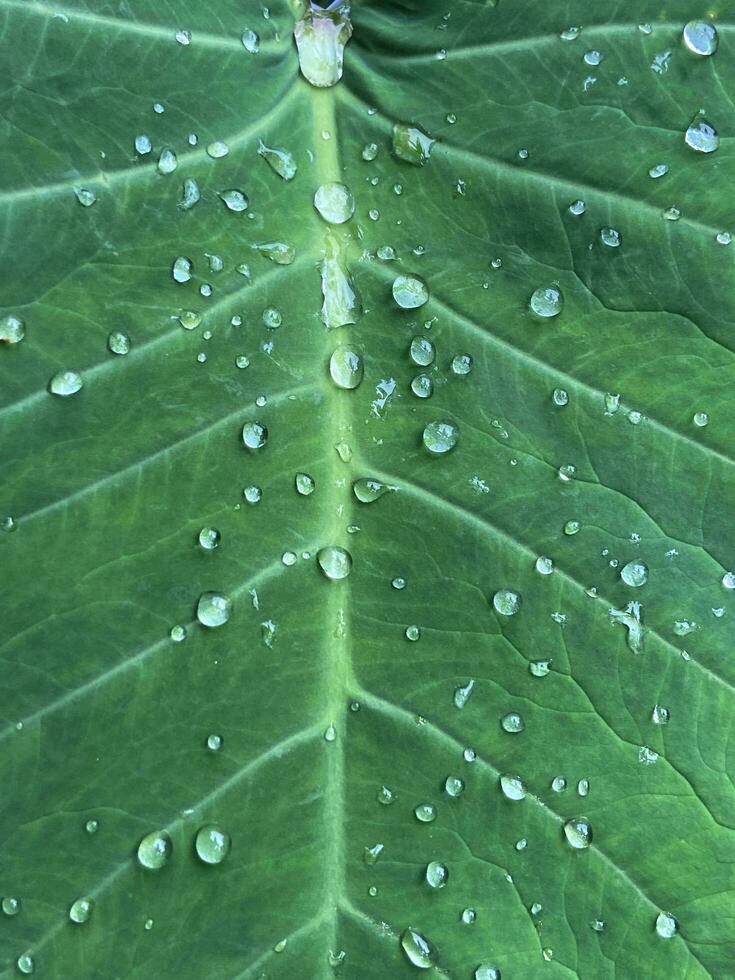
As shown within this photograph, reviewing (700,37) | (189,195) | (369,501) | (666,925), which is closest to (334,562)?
(369,501)

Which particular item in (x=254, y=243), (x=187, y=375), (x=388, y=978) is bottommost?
(x=388, y=978)

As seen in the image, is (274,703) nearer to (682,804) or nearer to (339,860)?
(339,860)

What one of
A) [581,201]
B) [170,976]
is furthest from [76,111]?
[170,976]

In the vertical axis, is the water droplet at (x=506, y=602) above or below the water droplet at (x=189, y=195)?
below

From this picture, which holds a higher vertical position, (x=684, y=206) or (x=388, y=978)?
(x=684, y=206)

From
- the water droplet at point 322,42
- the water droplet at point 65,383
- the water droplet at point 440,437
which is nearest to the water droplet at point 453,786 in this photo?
the water droplet at point 440,437

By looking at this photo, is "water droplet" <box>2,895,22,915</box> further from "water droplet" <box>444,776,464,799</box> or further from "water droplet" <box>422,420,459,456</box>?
"water droplet" <box>422,420,459,456</box>

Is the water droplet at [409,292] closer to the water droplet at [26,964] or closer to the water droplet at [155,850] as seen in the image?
the water droplet at [155,850]

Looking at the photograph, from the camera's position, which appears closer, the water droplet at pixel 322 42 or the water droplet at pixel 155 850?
the water droplet at pixel 155 850
